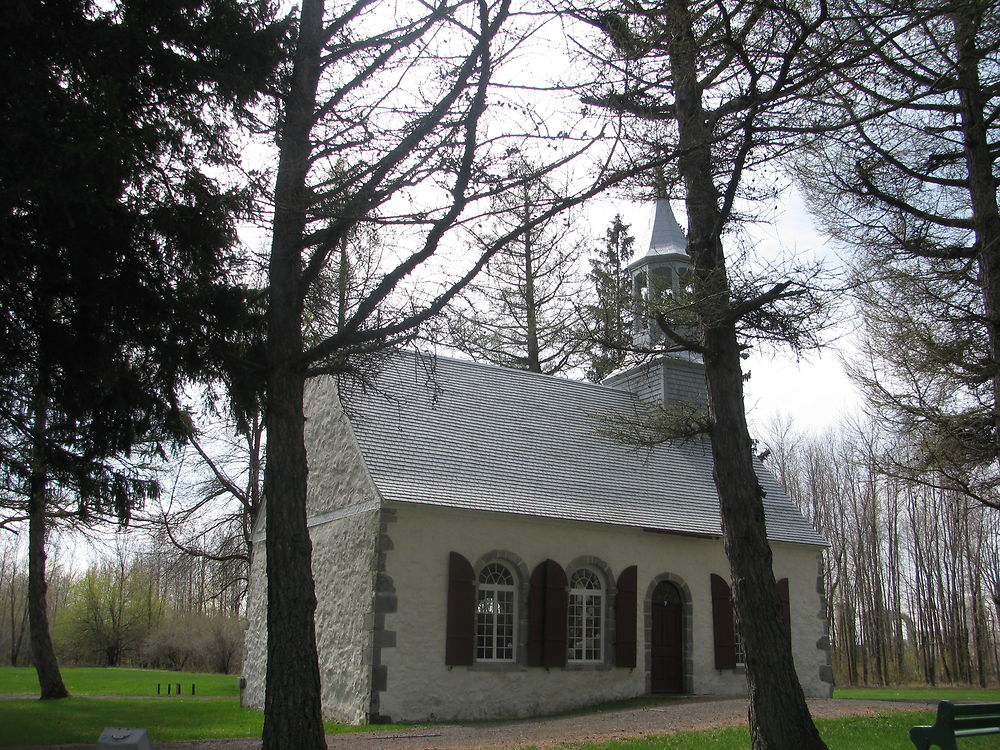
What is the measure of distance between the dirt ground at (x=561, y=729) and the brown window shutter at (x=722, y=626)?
2.15 metres

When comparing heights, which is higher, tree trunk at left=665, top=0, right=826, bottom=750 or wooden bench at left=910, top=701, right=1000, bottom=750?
tree trunk at left=665, top=0, right=826, bottom=750

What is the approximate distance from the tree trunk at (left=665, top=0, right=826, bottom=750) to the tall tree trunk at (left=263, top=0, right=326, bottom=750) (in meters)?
3.37

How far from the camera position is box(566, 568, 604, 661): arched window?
1412 cm

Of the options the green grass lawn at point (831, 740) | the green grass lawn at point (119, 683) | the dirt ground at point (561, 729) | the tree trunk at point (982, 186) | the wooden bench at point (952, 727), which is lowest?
the green grass lawn at point (119, 683)

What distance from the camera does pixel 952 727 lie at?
671 cm

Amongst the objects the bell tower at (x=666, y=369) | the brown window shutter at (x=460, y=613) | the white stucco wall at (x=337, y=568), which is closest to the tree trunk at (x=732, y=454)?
the brown window shutter at (x=460, y=613)

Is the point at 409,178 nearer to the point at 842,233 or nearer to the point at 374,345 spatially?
the point at 374,345

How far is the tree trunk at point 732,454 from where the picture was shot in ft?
22.9

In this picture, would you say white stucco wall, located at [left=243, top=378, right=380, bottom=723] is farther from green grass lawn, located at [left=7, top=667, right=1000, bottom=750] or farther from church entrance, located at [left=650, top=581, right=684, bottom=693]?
church entrance, located at [left=650, top=581, right=684, bottom=693]

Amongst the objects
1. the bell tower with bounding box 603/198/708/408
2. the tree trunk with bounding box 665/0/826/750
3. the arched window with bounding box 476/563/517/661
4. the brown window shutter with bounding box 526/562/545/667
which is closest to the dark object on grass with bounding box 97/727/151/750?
the tree trunk with bounding box 665/0/826/750

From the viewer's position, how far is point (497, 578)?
13.5 metres

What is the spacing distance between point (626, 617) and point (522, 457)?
338 centimetres

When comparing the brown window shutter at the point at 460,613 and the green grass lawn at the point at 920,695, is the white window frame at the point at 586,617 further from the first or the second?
the green grass lawn at the point at 920,695

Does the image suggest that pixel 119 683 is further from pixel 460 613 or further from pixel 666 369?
pixel 666 369
